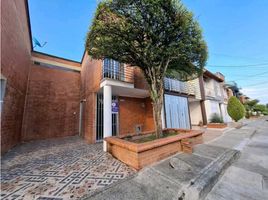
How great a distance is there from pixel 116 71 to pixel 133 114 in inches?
144

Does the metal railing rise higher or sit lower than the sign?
higher

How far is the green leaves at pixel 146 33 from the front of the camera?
10.5 ft

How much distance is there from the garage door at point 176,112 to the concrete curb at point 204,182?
174 inches

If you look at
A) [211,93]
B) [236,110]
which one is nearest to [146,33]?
[236,110]

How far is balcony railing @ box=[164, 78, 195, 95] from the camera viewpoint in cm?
844

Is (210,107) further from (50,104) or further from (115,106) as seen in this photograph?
(50,104)

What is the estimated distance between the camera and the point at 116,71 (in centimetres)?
615

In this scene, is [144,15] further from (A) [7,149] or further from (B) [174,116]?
(A) [7,149]

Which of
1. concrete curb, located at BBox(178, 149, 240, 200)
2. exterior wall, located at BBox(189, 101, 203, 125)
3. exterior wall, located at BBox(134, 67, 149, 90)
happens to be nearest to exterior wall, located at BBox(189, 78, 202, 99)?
exterior wall, located at BBox(189, 101, 203, 125)

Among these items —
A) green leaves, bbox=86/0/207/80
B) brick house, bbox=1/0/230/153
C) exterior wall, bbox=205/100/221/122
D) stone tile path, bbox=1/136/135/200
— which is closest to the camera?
stone tile path, bbox=1/136/135/200

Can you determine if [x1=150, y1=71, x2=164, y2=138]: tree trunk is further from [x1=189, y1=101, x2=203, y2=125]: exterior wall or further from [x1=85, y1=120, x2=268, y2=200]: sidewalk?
[x1=189, y1=101, x2=203, y2=125]: exterior wall

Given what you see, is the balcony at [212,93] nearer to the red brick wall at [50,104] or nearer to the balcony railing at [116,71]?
the balcony railing at [116,71]

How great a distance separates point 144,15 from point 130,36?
0.69 m

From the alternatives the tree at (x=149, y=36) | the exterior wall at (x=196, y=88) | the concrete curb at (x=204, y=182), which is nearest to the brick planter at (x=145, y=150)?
the tree at (x=149, y=36)
